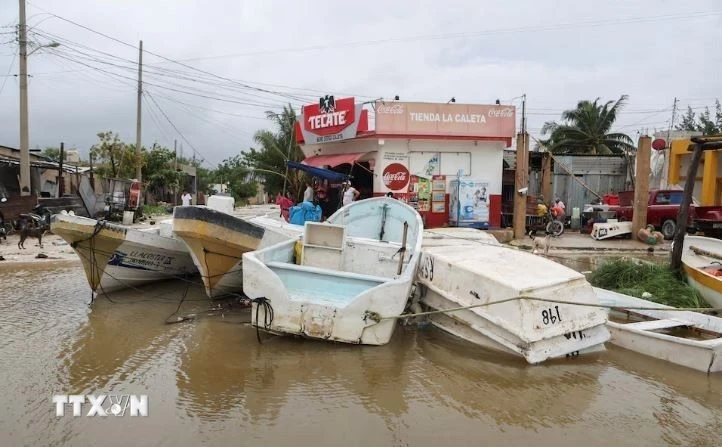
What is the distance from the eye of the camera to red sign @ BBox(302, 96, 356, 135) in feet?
55.2

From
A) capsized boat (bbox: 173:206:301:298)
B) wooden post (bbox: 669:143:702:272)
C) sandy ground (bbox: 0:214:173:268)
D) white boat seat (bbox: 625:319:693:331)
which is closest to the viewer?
white boat seat (bbox: 625:319:693:331)

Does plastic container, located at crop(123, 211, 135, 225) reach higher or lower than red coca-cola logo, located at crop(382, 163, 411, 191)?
lower

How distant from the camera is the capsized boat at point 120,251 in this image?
8.97 meters

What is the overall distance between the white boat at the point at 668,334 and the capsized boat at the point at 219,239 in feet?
16.7

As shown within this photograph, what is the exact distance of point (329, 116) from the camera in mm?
17656

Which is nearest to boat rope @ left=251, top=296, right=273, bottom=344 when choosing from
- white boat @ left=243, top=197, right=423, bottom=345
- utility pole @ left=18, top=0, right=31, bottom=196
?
white boat @ left=243, top=197, right=423, bottom=345

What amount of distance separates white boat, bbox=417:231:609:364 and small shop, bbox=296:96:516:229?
8.83 meters

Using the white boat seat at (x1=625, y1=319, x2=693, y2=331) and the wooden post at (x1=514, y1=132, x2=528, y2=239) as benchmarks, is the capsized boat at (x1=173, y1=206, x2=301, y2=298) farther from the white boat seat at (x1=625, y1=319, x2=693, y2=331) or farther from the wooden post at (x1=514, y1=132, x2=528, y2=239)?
the wooden post at (x1=514, y1=132, x2=528, y2=239)

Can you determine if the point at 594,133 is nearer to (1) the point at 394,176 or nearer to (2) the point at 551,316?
(1) the point at 394,176

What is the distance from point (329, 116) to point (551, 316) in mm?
12898

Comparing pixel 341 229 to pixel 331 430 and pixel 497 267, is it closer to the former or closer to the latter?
pixel 497 267

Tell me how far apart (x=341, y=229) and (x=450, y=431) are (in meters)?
4.06

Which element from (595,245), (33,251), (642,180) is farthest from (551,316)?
(33,251)

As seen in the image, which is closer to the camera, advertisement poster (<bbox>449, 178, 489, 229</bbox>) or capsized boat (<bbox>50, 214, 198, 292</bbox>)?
capsized boat (<bbox>50, 214, 198, 292</bbox>)
